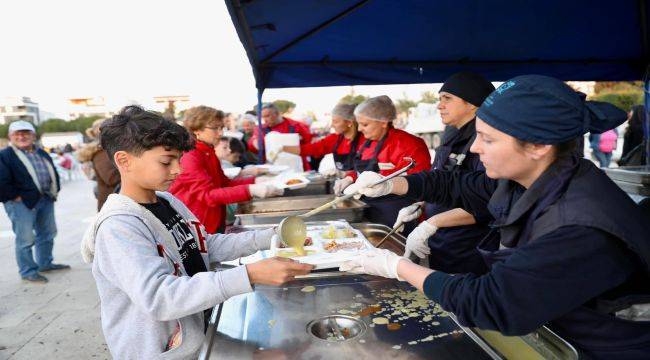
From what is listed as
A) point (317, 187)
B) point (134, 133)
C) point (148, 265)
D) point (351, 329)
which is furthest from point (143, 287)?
point (317, 187)

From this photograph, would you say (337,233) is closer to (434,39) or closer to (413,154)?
(413,154)

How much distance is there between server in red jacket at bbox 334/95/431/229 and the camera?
304cm

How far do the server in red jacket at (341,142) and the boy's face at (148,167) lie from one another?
9.40 ft

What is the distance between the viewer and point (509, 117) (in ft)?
3.29

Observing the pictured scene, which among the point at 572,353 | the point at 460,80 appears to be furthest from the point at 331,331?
the point at 460,80

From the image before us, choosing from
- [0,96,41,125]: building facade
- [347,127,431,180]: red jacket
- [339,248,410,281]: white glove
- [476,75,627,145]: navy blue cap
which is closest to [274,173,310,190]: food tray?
[347,127,431,180]: red jacket

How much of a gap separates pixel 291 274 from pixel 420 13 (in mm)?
2433

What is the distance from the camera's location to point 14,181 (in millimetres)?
4168

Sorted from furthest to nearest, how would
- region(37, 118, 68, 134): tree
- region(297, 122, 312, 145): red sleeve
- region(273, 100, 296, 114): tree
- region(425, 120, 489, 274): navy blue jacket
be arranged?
region(37, 118, 68, 134): tree, region(273, 100, 296, 114): tree, region(297, 122, 312, 145): red sleeve, region(425, 120, 489, 274): navy blue jacket

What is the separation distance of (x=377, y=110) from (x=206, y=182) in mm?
1468

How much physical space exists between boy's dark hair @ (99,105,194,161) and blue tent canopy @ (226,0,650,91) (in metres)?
1.32

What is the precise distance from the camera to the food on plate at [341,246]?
1.77m

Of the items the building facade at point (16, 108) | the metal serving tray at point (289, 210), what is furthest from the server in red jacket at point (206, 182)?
the building facade at point (16, 108)

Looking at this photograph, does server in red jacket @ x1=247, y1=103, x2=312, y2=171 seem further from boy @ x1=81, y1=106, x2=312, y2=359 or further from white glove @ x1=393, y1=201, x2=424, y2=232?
boy @ x1=81, y1=106, x2=312, y2=359
